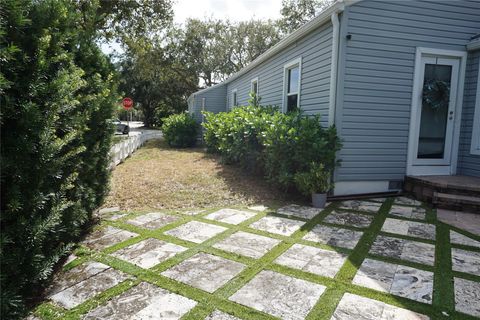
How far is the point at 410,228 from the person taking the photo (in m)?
3.74

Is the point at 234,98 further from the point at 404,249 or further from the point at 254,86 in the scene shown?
the point at 404,249

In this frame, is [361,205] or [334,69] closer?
[361,205]

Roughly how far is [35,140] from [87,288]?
1.16 metres

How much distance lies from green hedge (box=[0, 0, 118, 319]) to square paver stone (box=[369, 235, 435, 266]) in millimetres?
2904

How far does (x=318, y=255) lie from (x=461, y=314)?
1.16 metres

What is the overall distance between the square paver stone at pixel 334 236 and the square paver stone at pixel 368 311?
1.01 m

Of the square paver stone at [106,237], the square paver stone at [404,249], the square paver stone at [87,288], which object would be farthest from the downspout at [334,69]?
the square paver stone at [87,288]

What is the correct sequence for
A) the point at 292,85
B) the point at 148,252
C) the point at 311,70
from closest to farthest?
the point at 148,252 < the point at 311,70 < the point at 292,85

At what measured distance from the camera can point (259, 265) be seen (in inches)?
106

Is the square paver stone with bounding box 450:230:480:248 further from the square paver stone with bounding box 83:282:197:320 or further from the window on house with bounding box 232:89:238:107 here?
the window on house with bounding box 232:89:238:107

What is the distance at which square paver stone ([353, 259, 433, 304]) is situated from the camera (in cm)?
229

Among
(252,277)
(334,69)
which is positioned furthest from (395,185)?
(252,277)

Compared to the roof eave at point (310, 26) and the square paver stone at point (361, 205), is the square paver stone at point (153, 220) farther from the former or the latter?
the roof eave at point (310, 26)

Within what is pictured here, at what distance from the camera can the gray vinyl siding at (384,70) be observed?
16.4 feet
